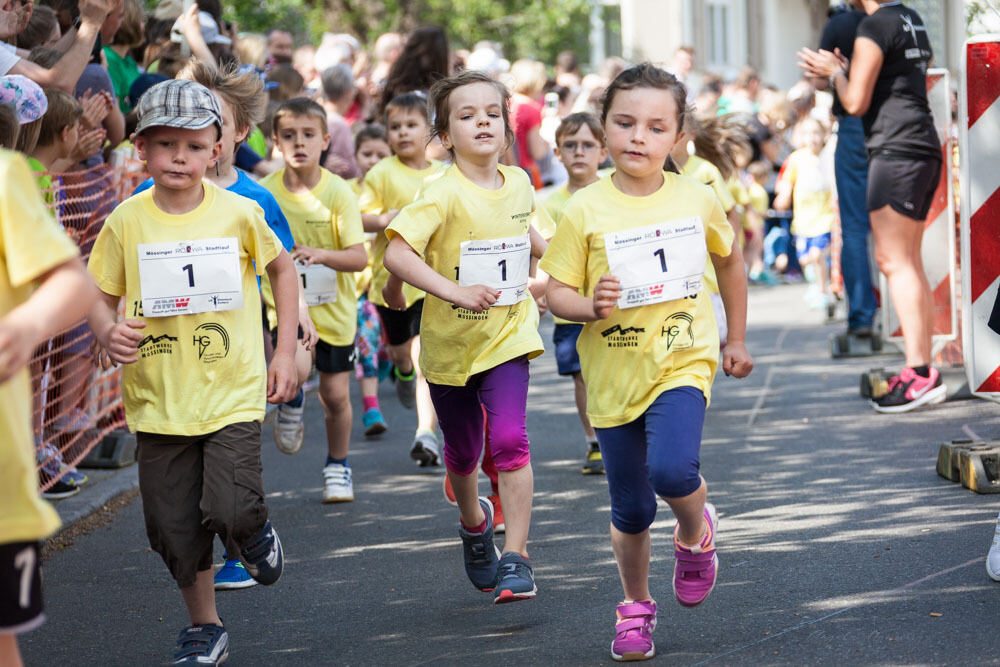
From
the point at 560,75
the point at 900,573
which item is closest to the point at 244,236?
the point at 900,573

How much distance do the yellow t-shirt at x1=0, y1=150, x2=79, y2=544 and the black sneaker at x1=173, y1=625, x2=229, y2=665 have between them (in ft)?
5.19

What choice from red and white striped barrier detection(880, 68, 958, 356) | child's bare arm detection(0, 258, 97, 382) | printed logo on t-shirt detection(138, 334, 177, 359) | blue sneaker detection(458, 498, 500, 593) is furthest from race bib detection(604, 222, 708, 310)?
red and white striped barrier detection(880, 68, 958, 356)

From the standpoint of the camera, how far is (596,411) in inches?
186

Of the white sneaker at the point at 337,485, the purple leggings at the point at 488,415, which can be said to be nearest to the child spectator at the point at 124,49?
the white sneaker at the point at 337,485

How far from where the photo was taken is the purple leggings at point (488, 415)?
17.5 feet

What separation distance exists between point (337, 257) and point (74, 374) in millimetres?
2096

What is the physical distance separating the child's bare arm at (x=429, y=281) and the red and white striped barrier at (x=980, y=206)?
2743 millimetres

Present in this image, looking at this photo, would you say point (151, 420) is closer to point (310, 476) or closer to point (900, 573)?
point (900, 573)

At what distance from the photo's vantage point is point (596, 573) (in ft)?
18.8

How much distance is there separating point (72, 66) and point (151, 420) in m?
3.15

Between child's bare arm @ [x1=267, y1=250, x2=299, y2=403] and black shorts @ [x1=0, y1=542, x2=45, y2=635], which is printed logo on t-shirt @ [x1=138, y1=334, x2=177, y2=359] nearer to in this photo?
child's bare arm @ [x1=267, y1=250, x2=299, y2=403]

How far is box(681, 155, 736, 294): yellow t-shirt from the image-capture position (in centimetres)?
794

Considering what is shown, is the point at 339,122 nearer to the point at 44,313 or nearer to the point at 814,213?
the point at 814,213

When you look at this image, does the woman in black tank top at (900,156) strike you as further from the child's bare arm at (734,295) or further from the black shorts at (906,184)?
the child's bare arm at (734,295)
